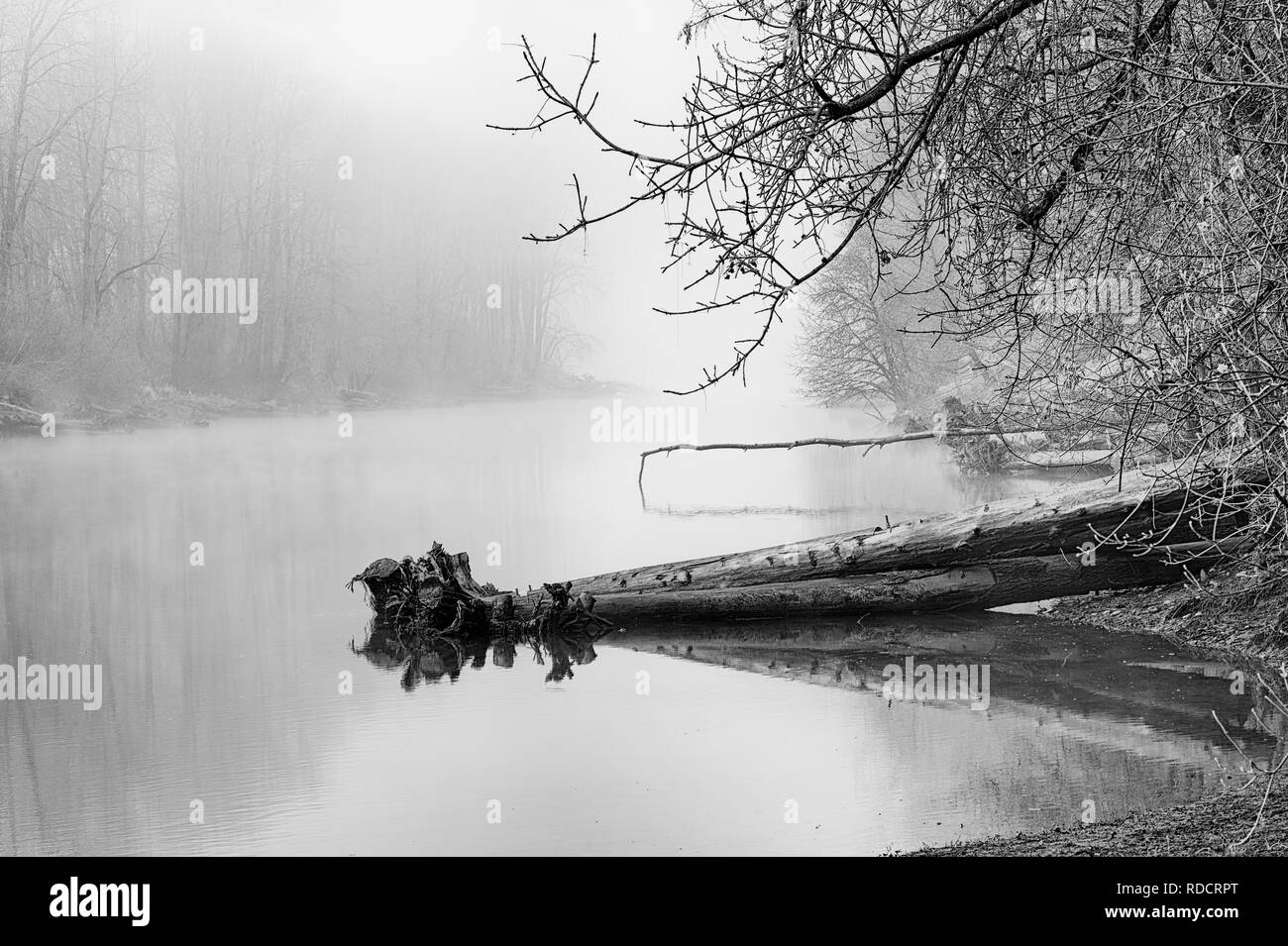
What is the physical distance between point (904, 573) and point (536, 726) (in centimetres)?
345

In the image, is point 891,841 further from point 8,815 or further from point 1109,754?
point 8,815

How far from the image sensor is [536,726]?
280 inches

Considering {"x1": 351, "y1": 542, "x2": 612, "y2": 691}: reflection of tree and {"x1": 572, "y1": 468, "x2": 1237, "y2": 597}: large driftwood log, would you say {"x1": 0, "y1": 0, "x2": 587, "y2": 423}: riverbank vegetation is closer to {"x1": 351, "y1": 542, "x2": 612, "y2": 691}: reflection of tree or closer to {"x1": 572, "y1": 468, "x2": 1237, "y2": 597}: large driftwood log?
{"x1": 351, "y1": 542, "x2": 612, "y2": 691}: reflection of tree

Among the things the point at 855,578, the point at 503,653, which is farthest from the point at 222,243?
the point at 855,578

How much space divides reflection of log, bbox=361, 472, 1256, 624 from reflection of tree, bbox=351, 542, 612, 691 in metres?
0.04

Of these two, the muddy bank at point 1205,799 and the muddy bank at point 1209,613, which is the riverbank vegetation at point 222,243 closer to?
the muddy bank at point 1209,613

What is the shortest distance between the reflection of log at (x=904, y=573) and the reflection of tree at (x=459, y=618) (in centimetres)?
4

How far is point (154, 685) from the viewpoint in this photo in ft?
27.1

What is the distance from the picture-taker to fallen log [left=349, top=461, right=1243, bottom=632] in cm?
922

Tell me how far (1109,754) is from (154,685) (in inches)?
221

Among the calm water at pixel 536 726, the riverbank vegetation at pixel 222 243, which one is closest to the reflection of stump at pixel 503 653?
the calm water at pixel 536 726

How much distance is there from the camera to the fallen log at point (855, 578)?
922cm

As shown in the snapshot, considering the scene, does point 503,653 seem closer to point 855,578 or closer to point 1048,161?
point 855,578

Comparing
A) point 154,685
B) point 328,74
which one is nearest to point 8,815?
point 154,685
